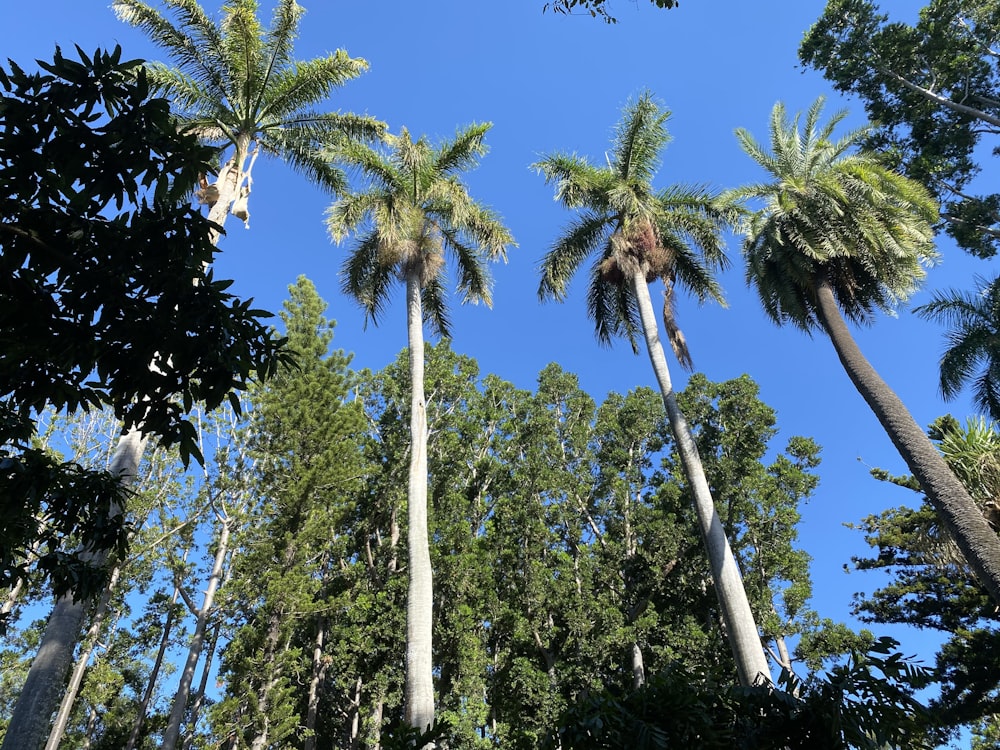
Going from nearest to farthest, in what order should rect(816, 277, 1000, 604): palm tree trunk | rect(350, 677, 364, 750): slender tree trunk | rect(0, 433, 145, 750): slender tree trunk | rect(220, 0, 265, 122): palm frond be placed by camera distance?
rect(0, 433, 145, 750): slender tree trunk, rect(816, 277, 1000, 604): palm tree trunk, rect(220, 0, 265, 122): palm frond, rect(350, 677, 364, 750): slender tree trunk

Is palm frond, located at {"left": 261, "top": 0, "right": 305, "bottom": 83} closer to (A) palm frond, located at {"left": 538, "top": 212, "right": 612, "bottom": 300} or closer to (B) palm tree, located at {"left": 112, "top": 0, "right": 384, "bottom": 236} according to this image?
(B) palm tree, located at {"left": 112, "top": 0, "right": 384, "bottom": 236}

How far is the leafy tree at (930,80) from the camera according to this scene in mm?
15188

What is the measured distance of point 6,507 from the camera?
3.16 meters

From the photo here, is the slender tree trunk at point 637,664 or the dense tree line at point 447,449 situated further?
the slender tree trunk at point 637,664

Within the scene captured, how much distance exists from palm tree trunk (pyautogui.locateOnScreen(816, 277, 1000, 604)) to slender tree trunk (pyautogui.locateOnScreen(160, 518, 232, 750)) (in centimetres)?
1517

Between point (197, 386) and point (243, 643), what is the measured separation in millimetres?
12301

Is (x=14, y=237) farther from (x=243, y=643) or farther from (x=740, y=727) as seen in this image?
(x=243, y=643)

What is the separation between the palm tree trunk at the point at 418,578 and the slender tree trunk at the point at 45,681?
3.79 metres

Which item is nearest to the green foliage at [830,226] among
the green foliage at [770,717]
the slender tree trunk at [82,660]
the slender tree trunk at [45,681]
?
the green foliage at [770,717]

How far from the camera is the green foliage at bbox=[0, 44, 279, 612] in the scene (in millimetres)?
3191

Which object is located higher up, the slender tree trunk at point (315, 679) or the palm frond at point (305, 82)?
the palm frond at point (305, 82)

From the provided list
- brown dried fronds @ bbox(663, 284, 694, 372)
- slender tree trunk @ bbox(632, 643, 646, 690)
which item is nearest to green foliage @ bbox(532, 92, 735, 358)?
brown dried fronds @ bbox(663, 284, 694, 372)

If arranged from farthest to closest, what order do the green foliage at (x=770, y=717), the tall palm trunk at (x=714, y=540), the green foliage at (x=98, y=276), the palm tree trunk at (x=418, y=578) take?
the tall palm trunk at (x=714, y=540) → the palm tree trunk at (x=418, y=578) → the green foliage at (x=770, y=717) → the green foliage at (x=98, y=276)

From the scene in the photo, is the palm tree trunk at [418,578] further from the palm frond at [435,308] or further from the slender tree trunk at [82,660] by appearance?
the slender tree trunk at [82,660]
